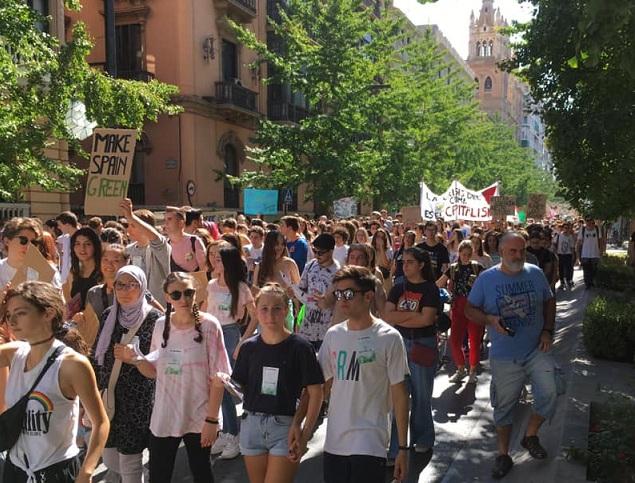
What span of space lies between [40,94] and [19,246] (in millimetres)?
6751

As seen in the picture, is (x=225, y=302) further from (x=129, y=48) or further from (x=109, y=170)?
(x=129, y=48)

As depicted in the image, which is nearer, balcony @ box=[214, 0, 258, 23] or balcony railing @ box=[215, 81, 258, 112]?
balcony @ box=[214, 0, 258, 23]

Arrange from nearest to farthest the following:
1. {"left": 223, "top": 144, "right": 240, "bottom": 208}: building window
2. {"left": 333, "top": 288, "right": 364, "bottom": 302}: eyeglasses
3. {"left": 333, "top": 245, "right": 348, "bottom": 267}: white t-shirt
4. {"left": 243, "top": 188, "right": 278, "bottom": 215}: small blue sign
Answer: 1. {"left": 333, "top": 288, "right": 364, "bottom": 302}: eyeglasses
2. {"left": 333, "top": 245, "right": 348, "bottom": 267}: white t-shirt
3. {"left": 243, "top": 188, "right": 278, "bottom": 215}: small blue sign
4. {"left": 223, "top": 144, "right": 240, "bottom": 208}: building window

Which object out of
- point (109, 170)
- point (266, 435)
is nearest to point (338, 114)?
point (109, 170)

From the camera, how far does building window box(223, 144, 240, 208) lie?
28.6 metres

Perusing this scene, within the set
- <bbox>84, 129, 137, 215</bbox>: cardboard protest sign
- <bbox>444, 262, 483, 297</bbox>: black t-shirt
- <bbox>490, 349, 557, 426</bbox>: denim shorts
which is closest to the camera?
<bbox>490, 349, 557, 426</bbox>: denim shorts

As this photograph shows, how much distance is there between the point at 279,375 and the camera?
3621mm

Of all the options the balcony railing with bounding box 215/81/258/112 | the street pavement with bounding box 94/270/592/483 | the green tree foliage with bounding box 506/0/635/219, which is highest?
the balcony railing with bounding box 215/81/258/112

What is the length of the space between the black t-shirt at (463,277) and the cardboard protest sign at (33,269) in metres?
4.54

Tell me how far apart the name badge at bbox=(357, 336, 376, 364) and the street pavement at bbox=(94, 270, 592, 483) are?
6.11ft

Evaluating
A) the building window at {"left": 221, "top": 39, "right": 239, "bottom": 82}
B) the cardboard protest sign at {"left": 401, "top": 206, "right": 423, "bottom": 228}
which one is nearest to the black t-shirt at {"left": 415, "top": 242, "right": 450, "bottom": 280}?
the cardboard protest sign at {"left": 401, "top": 206, "right": 423, "bottom": 228}

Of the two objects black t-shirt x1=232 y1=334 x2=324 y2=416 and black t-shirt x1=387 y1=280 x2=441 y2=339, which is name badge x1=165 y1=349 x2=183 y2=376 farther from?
black t-shirt x1=387 y1=280 x2=441 y2=339

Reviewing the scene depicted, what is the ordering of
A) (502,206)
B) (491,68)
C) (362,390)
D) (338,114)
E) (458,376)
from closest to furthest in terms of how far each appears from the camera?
(362,390), (458,376), (502,206), (338,114), (491,68)

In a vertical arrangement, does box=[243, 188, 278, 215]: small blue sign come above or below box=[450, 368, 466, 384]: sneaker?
above
